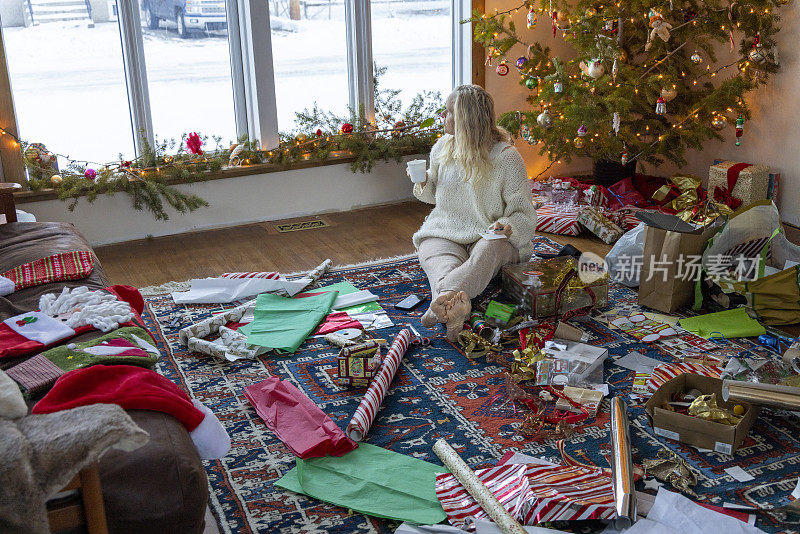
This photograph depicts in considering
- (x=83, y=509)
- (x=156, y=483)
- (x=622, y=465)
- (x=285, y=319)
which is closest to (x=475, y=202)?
(x=285, y=319)

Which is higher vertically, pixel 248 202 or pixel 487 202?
pixel 487 202

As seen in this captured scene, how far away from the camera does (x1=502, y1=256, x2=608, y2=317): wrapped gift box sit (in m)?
3.41

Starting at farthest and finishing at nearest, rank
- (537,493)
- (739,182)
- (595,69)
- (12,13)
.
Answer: (739,182), (595,69), (12,13), (537,493)

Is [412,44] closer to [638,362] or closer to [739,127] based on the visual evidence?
[739,127]

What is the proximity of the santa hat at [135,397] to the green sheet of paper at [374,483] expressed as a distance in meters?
0.35

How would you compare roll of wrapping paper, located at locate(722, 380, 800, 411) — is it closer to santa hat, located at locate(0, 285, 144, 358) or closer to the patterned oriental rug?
the patterned oriental rug

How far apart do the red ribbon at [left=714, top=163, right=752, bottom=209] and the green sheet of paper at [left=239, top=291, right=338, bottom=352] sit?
8.61 feet

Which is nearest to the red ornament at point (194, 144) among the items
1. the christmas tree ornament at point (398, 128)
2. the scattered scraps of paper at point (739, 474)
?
the christmas tree ornament at point (398, 128)

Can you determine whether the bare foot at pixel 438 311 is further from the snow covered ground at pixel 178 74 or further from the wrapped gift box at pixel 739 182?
the snow covered ground at pixel 178 74

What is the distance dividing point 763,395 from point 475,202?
65.4 inches

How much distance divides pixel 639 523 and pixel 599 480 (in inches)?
8.3

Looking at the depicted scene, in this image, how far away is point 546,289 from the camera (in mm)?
3404

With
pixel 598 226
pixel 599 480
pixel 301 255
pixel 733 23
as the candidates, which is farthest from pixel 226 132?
pixel 599 480

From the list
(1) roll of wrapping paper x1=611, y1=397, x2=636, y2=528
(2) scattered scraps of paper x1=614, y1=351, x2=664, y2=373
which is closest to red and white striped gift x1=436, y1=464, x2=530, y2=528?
(1) roll of wrapping paper x1=611, y1=397, x2=636, y2=528
